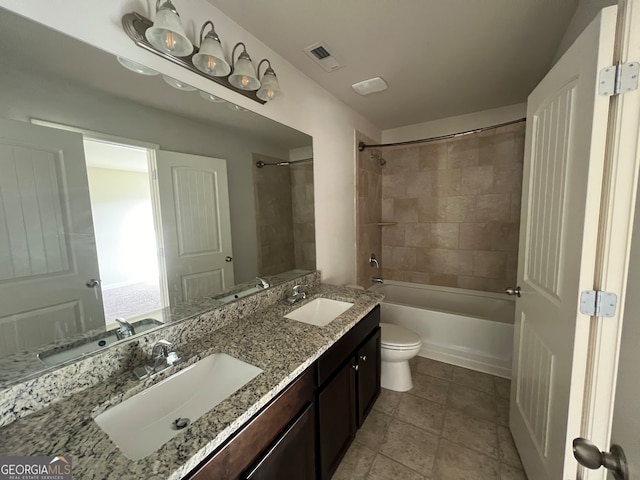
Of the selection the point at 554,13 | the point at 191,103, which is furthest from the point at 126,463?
the point at 554,13

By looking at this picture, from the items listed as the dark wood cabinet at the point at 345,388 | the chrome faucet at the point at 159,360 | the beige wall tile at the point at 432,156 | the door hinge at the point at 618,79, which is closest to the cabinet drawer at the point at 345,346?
the dark wood cabinet at the point at 345,388

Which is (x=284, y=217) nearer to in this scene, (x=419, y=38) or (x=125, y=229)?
(x=125, y=229)

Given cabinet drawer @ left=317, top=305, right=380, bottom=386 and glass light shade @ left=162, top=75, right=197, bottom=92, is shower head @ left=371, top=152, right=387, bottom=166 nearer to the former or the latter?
cabinet drawer @ left=317, top=305, right=380, bottom=386

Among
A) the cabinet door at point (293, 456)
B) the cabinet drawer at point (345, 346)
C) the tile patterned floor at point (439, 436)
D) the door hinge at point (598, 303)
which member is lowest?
the tile patterned floor at point (439, 436)

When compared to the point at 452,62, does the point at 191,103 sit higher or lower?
lower

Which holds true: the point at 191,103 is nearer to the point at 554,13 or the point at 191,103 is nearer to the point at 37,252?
the point at 37,252

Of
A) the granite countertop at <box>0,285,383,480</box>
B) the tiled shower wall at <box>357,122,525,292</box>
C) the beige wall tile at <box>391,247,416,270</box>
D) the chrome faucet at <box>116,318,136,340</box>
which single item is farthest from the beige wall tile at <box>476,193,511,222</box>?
the chrome faucet at <box>116,318,136,340</box>

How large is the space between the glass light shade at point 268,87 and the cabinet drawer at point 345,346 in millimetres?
1405

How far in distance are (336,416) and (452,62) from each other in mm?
2337

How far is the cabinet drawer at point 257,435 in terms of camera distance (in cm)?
68

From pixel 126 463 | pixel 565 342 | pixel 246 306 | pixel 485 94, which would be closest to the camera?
pixel 126 463

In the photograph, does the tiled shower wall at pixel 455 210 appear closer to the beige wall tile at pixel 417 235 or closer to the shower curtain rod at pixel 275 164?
the beige wall tile at pixel 417 235

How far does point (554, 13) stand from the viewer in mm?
1295

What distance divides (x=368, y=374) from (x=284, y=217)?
121cm
